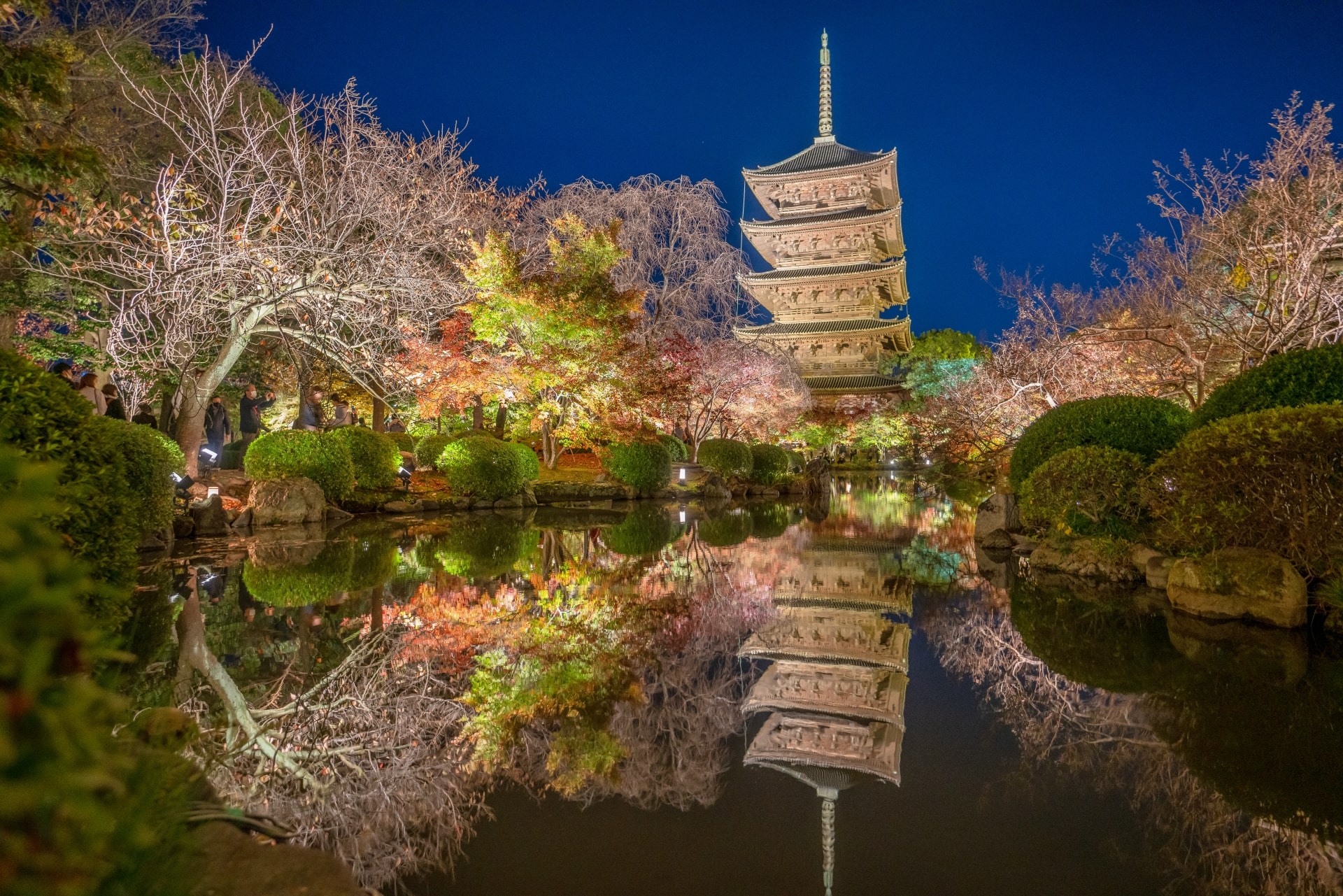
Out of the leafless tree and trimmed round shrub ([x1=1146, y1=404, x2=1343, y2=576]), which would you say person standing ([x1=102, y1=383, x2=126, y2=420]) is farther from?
the leafless tree

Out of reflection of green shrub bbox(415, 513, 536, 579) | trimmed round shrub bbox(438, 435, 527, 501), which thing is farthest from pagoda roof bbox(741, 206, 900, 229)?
reflection of green shrub bbox(415, 513, 536, 579)

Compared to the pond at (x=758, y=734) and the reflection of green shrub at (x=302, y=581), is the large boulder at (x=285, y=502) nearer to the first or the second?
the reflection of green shrub at (x=302, y=581)

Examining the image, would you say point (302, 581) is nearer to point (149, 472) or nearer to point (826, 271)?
point (149, 472)

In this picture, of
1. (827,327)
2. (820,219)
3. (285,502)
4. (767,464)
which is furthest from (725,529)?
(820,219)

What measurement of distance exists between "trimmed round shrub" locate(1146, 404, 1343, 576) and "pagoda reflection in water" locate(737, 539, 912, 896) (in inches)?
90.3

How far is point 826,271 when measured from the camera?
28891 millimetres

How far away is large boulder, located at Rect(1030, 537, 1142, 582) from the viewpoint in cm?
676

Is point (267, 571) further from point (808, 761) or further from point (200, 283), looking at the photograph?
point (808, 761)

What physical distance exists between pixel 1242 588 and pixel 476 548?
303 inches

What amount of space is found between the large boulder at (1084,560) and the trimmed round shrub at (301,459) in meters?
10.6

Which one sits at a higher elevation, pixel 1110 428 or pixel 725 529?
pixel 1110 428

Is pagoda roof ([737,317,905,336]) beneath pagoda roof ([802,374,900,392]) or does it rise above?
above

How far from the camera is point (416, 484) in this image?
14914 mm

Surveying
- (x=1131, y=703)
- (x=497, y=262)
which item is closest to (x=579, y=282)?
(x=497, y=262)
